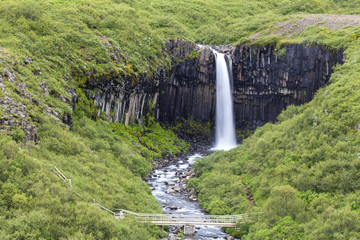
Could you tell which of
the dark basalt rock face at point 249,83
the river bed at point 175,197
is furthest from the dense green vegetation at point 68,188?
the dark basalt rock face at point 249,83

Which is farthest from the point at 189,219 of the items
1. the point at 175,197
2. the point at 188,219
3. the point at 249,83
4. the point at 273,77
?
the point at 249,83

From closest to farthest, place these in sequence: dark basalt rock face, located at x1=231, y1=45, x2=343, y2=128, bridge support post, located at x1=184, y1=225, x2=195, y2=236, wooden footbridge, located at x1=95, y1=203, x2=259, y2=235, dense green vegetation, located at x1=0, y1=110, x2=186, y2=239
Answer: dense green vegetation, located at x1=0, y1=110, x2=186, y2=239
wooden footbridge, located at x1=95, y1=203, x2=259, y2=235
bridge support post, located at x1=184, y1=225, x2=195, y2=236
dark basalt rock face, located at x1=231, y1=45, x2=343, y2=128

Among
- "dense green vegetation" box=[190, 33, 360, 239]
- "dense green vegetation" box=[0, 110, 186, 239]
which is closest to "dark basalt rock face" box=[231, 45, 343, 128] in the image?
"dense green vegetation" box=[190, 33, 360, 239]

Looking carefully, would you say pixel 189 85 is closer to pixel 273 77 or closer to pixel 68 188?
pixel 273 77

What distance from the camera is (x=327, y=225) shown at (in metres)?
24.1

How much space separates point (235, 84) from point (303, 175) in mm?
39368

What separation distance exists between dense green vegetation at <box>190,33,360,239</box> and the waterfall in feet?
64.5

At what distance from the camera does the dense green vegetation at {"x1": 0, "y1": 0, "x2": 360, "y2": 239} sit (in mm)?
23391

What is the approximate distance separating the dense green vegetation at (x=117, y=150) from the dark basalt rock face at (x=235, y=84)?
2.31 m

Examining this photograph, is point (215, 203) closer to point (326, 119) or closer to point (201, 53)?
point (326, 119)

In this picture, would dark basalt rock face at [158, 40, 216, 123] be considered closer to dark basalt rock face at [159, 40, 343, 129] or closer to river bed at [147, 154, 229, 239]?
dark basalt rock face at [159, 40, 343, 129]

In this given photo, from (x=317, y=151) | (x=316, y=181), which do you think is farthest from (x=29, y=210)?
(x=317, y=151)

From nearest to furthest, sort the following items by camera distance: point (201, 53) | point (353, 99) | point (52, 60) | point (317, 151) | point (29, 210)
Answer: point (29, 210)
point (317, 151)
point (353, 99)
point (52, 60)
point (201, 53)

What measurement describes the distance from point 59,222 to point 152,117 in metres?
41.6
